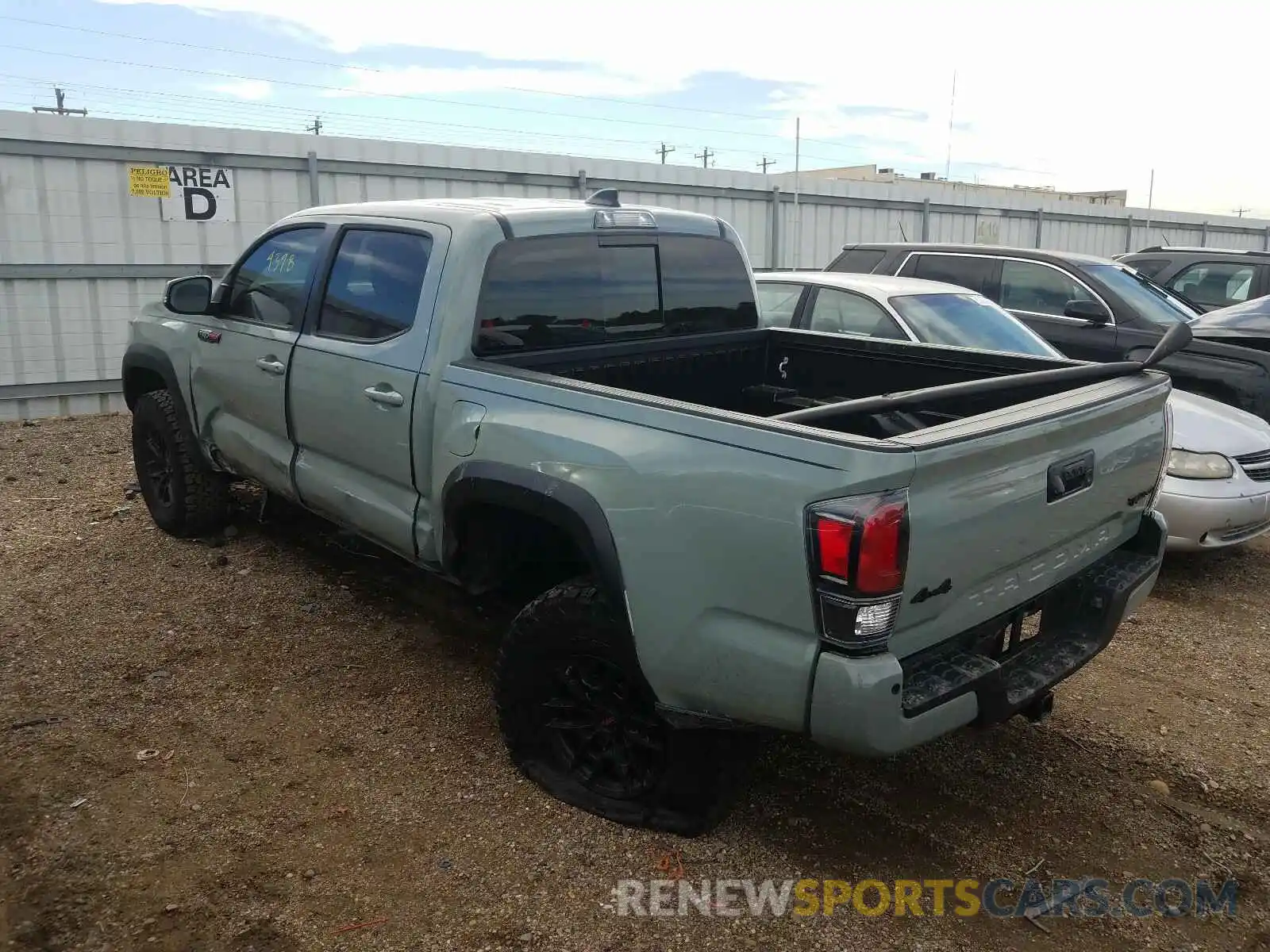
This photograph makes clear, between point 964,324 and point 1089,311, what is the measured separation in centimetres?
185

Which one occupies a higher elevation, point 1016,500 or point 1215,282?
point 1215,282

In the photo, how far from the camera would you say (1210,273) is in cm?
981

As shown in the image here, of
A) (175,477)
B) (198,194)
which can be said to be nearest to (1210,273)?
(175,477)

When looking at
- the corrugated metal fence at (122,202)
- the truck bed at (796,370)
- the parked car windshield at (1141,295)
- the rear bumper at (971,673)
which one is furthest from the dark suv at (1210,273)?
the rear bumper at (971,673)

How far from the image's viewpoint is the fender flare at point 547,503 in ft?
9.11

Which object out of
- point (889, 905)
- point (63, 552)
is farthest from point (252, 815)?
point (63, 552)

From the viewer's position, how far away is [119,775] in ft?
11.1

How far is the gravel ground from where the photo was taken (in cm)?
272

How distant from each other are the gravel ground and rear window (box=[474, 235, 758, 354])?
4.89ft

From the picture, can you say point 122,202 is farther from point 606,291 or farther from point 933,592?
point 933,592

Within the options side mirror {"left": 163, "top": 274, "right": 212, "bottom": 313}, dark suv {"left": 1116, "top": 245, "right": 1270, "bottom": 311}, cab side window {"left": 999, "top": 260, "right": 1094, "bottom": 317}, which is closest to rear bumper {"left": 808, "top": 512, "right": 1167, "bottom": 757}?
side mirror {"left": 163, "top": 274, "right": 212, "bottom": 313}

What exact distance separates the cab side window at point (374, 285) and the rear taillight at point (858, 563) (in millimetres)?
1943

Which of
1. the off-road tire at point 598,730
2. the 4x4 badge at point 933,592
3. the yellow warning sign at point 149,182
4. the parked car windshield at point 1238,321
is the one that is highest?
the yellow warning sign at point 149,182

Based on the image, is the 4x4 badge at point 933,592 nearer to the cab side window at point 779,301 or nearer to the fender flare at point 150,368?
the fender flare at point 150,368
